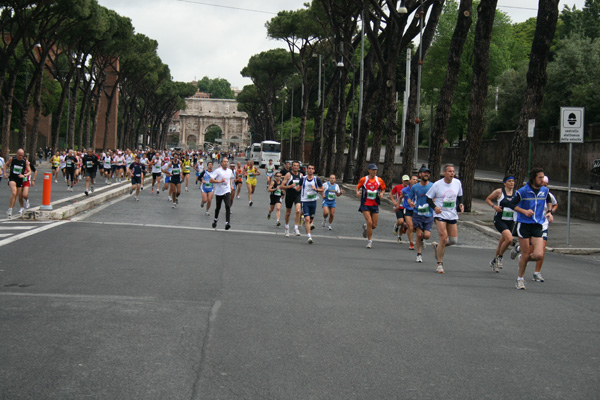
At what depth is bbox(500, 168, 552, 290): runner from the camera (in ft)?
35.3

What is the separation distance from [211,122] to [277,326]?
7308 inches

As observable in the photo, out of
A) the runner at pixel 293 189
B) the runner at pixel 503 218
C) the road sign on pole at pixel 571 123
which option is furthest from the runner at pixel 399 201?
the road sign on pole at pixel 571 123

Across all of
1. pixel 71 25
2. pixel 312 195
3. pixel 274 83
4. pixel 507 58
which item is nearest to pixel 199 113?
pixel 274 83

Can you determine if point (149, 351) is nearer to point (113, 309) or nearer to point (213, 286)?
point (113, 309)

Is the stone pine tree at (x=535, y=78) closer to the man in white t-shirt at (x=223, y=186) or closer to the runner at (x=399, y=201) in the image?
the runner at (x=399, y=201)

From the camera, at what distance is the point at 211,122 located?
190 m

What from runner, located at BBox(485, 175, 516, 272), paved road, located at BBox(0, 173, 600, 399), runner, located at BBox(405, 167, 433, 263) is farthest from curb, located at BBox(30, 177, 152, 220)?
runner, located at BBox(485, 175, 516, 272)

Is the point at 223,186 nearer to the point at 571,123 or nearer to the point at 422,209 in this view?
the point at 422,209

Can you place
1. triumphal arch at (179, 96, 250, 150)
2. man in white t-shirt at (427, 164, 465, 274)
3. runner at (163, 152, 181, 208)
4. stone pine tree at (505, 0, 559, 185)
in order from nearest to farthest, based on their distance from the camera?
man in white t-shirt at (427, 164, 465, 274), stone pine tree at (505, 0, 559, 185), runner at (163, 152, 181, 208), triumphal arch at (179, 96, 250, 150)

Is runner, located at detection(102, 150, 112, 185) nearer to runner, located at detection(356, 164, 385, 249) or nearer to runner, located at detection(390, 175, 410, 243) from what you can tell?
runner, located at detection(390, 175, 410, 243)

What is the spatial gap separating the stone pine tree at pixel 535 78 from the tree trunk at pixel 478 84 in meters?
2.43

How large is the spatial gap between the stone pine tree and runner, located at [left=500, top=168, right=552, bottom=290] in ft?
31.9

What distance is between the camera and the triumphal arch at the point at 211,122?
188 m

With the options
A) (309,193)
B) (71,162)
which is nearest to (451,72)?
(309,193)
